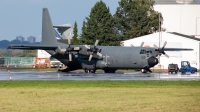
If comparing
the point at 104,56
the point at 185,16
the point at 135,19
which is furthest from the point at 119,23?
the point at 104,56

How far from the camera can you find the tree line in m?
117

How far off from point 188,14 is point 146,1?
48.8 ft

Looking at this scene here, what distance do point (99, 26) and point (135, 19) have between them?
9522 mm

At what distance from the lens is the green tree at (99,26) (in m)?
116

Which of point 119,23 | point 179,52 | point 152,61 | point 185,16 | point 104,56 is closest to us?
point 152,61

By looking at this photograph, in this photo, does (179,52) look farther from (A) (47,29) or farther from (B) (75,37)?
(B) (75,37)

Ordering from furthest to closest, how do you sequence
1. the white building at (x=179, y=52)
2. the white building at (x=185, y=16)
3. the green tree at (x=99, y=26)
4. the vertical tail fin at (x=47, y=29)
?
the green tree at (x=99, y=26) < the white building at (x=185, y=16) < the white building at (x=179, y=52) < the vertical tail fin at (x=47, y=29)

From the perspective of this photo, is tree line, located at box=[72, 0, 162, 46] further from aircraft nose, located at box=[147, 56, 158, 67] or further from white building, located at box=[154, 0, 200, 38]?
aircraft nose, located at box=[147, 56, 158, 67]

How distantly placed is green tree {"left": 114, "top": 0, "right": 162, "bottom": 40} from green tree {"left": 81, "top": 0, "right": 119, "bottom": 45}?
317cm

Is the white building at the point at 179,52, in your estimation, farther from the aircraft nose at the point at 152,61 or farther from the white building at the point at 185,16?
the aircraft nose at the point at 152,61

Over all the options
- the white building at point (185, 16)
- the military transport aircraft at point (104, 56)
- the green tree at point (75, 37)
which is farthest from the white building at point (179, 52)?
the green tree at point (75, 37)

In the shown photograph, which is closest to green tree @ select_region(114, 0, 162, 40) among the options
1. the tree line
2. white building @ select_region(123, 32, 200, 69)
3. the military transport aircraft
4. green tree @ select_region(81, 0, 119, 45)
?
the tree line

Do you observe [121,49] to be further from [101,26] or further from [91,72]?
[101,26]

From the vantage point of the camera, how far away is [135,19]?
122 m
